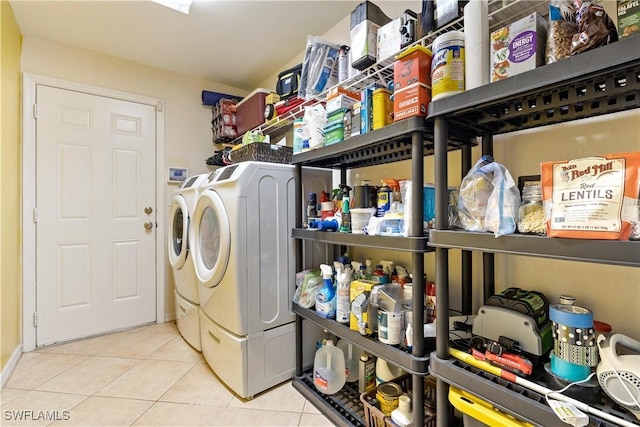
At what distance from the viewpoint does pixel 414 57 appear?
3.14ft

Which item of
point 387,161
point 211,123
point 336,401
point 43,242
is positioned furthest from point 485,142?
point 43,242

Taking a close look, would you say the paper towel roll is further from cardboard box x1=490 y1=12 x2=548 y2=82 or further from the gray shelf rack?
the gray shelf rack

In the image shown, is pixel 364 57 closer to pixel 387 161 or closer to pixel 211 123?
pixel 387 161

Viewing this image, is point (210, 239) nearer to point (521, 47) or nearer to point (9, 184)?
point (9, 184)

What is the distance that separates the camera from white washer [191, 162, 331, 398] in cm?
146

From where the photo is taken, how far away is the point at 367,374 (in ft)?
4.63

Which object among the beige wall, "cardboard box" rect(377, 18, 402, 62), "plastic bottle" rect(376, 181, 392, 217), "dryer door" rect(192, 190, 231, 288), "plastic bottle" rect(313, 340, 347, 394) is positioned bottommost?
"plastic bottle" rect(313, 340, 347, 394)

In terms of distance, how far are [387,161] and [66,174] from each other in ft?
8.08

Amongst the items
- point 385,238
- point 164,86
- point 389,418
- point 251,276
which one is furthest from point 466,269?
point 164,86

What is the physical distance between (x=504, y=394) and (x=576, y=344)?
224 millimetres

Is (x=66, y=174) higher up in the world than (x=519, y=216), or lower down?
higher up

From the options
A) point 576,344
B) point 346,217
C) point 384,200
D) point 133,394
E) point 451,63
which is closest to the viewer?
point 576,344

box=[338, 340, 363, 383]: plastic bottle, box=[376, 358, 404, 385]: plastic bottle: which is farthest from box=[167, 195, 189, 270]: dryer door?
box=[376, 358, 404, 385]: plastic bottle

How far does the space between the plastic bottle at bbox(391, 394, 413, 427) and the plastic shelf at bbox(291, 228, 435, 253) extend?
60 cm
